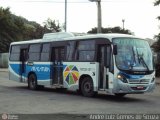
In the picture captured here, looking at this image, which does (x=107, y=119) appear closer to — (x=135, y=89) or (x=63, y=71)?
(x=135, y=89)

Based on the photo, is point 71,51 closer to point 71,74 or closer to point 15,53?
point 71,74

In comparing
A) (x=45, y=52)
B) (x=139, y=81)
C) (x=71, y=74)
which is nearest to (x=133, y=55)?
(x=139, y=81)

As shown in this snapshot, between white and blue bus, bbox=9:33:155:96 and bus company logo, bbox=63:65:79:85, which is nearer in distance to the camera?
white and blue bus, bbox=9:33:155:96

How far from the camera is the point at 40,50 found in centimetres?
2436

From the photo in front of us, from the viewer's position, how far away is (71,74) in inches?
837

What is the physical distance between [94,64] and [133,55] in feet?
6.04

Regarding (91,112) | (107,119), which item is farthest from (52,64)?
(107,119)

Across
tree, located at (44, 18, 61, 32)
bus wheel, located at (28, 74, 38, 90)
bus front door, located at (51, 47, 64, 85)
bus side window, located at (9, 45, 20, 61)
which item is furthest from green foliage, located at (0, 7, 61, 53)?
bus front door, located at (51, 47, 64, 85)

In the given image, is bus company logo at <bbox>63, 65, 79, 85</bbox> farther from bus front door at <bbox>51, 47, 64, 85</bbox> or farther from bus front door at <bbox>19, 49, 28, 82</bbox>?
bus front door at <bbox>19, 49, 28, 82</bbox>

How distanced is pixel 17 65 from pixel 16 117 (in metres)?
Answer: 13.8

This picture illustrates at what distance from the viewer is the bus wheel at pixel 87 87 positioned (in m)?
19.8

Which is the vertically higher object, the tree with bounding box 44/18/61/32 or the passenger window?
the tree with bounding box 44/18/61/32

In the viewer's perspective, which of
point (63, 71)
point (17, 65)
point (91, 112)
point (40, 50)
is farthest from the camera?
point (17, 65)

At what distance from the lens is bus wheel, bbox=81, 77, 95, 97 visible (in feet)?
64.8
